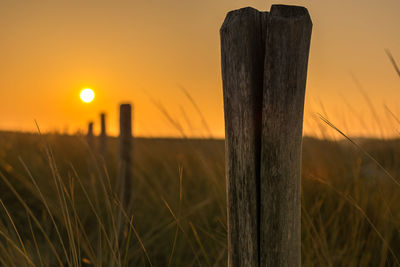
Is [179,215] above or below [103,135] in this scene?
below

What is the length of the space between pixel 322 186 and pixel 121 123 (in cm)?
205

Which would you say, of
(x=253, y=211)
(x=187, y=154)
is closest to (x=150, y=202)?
(x=187, y=154)

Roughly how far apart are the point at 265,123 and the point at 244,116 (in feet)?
0.25

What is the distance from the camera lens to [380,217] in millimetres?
2537

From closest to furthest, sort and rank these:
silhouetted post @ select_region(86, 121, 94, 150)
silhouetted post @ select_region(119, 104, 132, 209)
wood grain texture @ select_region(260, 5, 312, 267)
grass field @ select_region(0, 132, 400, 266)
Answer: wood grain texture @ select_region(260, 5, 312, 267) → grass field @ select_region(0, 132, 400, 266) → silhouetted post @ select_region(119, 104, 132, 209) → silhouetted post @ select_region(86, 121, 94, 150)

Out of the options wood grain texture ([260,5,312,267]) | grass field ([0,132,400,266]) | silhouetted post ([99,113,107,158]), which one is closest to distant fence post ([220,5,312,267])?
wood grain texture ([260,5,312,267])

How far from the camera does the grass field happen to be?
1.76 metres

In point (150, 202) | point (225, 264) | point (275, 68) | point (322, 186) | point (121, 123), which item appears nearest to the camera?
point (275, 68)

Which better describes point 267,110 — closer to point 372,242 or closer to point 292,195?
point 292,195

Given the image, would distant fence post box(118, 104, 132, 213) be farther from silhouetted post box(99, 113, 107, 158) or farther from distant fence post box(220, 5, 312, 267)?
distant fence post box(220, 5, 312, 267)

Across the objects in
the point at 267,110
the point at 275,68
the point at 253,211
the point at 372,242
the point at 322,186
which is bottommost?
the point at 372,242

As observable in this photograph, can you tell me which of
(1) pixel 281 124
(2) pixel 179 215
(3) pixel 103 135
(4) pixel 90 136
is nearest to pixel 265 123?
(1) pixel 281 124

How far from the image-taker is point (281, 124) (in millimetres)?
1175

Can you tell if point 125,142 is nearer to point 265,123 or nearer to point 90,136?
point 265,123
